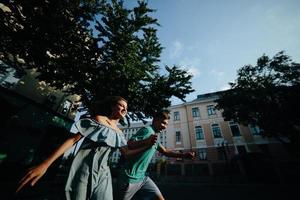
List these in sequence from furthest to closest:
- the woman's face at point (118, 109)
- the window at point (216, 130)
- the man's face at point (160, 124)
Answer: the window at point (216, 130), the man's face at point (160, 124), the woman's face at point (118, 109)

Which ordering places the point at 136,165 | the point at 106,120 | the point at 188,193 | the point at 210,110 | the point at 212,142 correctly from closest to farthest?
the point at 106,120 → the point at 136,165 → the point at 188,193 → the point at 212,142 → the point at 210,110

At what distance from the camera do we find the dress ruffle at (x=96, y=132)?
184cm

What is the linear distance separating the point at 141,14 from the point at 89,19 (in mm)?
2385

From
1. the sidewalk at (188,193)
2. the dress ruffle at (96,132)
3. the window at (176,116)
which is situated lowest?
the sidewalk at (188,193)

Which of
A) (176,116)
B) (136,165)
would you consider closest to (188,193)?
(136,165)

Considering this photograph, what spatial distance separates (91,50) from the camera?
7066mm

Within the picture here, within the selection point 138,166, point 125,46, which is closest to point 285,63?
point 125,46

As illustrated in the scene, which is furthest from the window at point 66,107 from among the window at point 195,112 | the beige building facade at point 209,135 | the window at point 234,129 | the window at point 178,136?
the window at point 234,129

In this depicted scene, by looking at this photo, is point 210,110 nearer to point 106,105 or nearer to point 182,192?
point 182,192

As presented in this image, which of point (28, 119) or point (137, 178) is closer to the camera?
point (137, 178)

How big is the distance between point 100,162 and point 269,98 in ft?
76.1

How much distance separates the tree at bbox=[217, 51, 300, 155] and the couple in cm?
2003

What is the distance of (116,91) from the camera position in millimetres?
7461

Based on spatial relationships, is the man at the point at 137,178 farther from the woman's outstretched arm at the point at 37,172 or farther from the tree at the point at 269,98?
the tree at the point at 269,98
